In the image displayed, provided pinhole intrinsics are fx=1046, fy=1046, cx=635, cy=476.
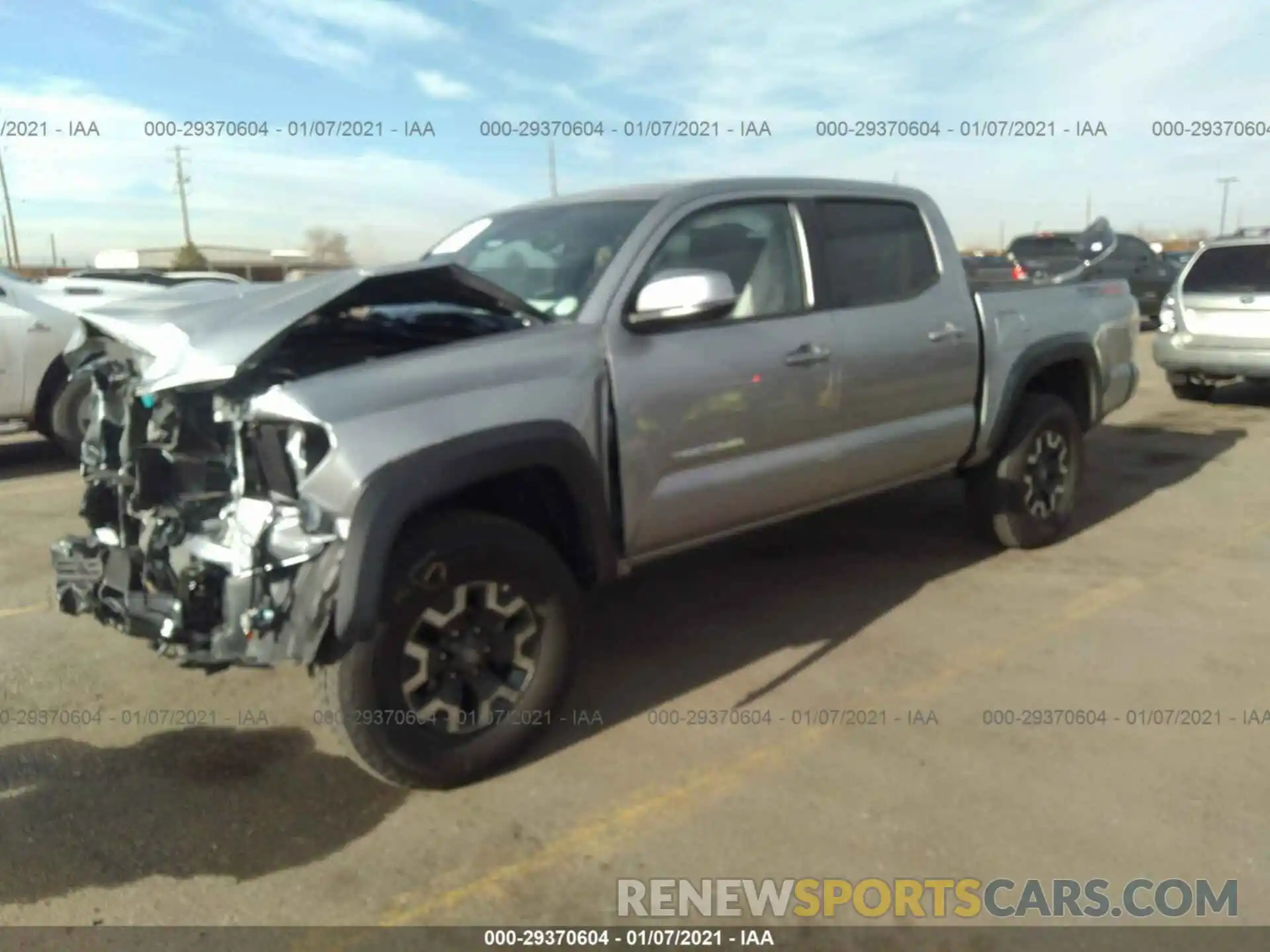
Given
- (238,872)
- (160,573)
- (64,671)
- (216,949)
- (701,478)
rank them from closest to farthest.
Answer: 1. (216,949)
2. (238,872)
3. (160,573)
4. (701,478)
5. (64,671)

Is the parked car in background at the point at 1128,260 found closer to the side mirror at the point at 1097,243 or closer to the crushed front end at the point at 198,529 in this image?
the side mirror at the point at 1097,243

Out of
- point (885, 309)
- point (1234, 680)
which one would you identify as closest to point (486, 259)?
point (885, 309)

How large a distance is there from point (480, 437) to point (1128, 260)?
18368mm

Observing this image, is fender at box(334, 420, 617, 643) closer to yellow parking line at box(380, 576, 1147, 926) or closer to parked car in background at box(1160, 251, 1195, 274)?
yellow parking line at box(380, 576, 1147, 926)

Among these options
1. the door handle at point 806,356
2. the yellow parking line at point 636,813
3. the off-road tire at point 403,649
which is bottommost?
the yellow parking line at point 636,813

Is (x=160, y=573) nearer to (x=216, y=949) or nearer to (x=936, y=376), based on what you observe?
(x=216, y=949)

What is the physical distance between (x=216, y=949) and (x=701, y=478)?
7.04 feet

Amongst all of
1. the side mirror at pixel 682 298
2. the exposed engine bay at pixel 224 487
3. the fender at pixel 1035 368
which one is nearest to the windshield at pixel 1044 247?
the fender at pixel 1035 368

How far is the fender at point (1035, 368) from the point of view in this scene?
5.21 metres

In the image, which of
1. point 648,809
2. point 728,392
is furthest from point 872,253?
point 648,809

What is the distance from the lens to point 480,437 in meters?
3.13

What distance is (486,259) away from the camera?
449 centimetres

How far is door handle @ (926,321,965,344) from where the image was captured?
4.79 m
